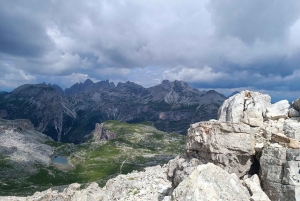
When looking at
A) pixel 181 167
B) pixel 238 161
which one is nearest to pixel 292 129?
pixel 238 161

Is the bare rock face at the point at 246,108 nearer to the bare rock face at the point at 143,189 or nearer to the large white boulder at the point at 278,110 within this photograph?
the large white boulder at the point at 278,110

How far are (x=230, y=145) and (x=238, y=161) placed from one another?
2060mm

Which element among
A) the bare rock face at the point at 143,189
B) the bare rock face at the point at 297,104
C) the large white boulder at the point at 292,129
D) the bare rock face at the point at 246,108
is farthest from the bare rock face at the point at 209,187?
the bare rock face at the point at 297,104

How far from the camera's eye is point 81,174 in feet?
655

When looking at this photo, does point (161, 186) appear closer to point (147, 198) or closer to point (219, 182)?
point (147, 198)

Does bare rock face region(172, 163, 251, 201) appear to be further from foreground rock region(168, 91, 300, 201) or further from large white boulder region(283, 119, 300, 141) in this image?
large white boulder region(283, 119, 300, 141)

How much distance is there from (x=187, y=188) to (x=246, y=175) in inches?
501

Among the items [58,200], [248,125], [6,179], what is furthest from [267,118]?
[6,179]

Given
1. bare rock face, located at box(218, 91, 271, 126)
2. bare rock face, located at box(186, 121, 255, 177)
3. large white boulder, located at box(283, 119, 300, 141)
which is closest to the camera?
large white boulder, located at box(283, 119, 300, 141)

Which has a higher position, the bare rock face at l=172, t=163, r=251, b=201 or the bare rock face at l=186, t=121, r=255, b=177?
the bare rock face at l=186, t=121, r=255, b=177

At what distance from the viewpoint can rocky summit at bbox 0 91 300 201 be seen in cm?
2069

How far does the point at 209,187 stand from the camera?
1972cm

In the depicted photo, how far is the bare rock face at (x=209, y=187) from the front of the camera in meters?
19.2

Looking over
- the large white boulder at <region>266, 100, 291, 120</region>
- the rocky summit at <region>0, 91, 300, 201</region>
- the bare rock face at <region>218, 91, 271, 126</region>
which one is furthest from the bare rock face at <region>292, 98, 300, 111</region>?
the bare rock face at <region>218, 91, 271, 126</region>
